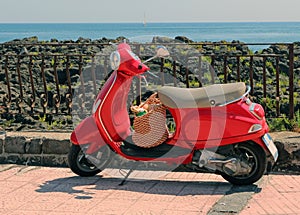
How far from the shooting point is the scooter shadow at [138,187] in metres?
6.91

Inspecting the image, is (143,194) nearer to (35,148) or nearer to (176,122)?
(176,122)

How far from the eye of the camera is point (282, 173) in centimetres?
759

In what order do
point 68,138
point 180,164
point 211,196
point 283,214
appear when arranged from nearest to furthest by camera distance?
point 283,214, point 211,196, point 180,164, point 68,138

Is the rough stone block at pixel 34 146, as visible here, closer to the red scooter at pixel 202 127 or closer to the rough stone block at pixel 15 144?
the rough stone block at pixel 15 144

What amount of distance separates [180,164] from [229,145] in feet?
1.93

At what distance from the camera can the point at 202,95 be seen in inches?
271

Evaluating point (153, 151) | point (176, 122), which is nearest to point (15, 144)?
point (153, 151)

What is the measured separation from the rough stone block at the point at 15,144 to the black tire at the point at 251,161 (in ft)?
8.47

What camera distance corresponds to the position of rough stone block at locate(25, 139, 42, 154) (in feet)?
27.1

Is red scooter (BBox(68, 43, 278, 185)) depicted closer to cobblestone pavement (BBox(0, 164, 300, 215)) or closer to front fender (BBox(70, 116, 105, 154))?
front fender (BBox(70, 116, 105, 154))

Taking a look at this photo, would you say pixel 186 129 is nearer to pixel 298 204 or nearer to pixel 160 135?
pixel 160 135

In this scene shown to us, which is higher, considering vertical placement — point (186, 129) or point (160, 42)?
point (160, 42)

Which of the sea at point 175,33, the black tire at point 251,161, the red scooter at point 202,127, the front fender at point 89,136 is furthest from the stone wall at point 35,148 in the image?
the sea at point 175,33

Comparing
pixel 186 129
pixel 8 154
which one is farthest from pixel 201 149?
pixel 8 154
